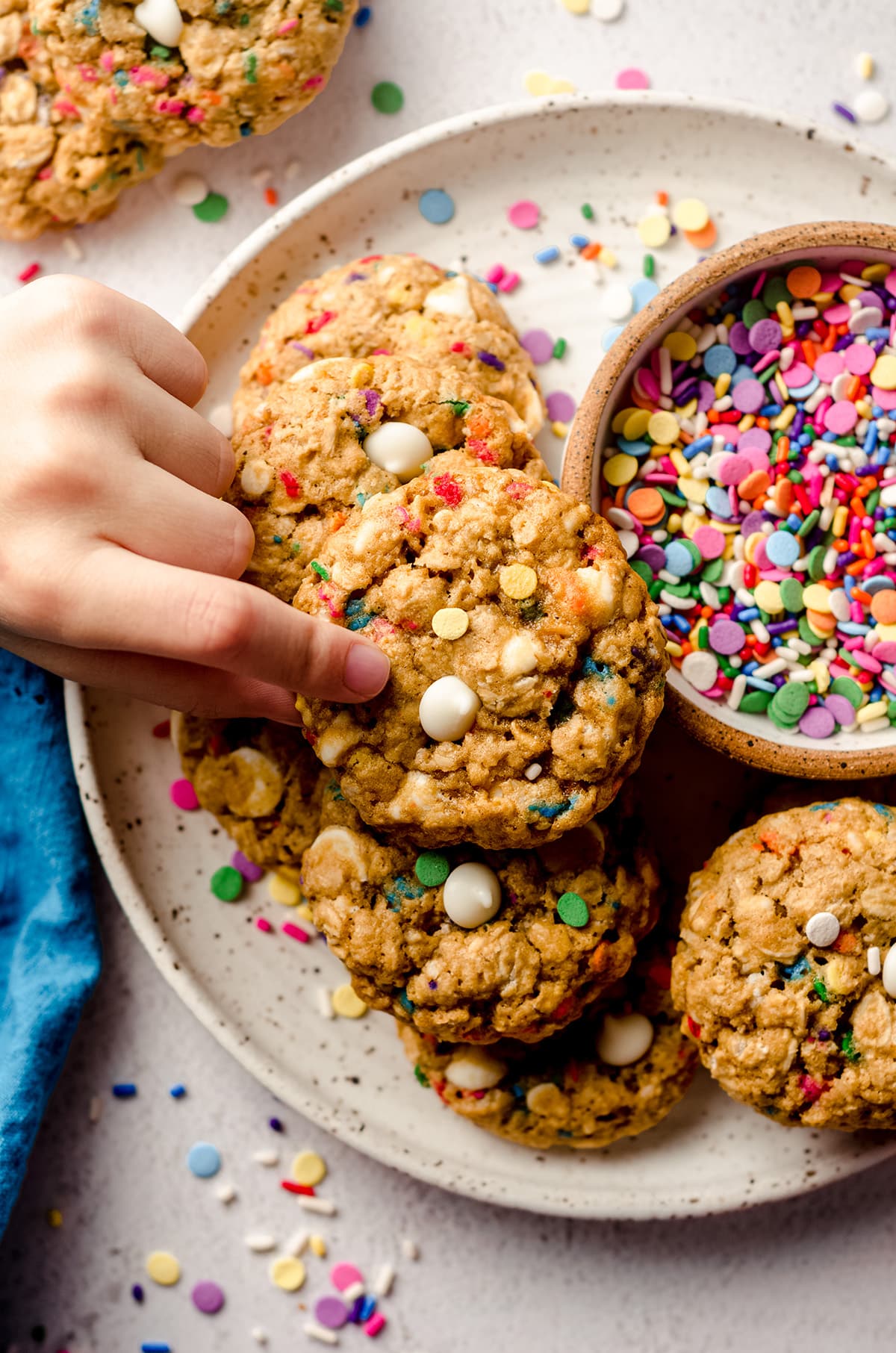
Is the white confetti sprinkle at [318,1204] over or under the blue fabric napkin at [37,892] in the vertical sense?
under

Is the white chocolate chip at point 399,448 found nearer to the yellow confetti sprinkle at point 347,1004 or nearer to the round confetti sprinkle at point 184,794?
the round confetti sprinkle at point 184,794

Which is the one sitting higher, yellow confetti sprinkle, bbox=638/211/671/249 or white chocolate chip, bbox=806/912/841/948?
yellow confetti sprinkle, bbox=638/211/671/249

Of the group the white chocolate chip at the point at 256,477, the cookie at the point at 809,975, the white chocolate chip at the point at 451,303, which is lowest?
the cookie at the point at 809,975

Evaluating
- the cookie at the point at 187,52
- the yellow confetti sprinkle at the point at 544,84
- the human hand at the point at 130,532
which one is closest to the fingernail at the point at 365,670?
the human hand at the point at 130,532

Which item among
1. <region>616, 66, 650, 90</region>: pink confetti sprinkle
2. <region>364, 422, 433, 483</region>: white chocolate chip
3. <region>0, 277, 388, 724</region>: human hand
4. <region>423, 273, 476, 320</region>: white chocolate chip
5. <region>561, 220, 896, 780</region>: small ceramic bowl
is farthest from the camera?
<region>616, 66, 650, 90</region>: pink confetti sprinkle

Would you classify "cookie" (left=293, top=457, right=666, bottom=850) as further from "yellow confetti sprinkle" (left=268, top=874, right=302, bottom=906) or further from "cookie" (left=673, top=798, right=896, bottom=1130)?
"yellow confetti sprinkle" (left=268, top=874, right=302, bottom=906)

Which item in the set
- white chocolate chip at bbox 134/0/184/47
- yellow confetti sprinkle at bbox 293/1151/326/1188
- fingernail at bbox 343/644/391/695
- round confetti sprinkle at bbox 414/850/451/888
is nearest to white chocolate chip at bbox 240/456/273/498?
fingernail at bbox 343/644/391/695
